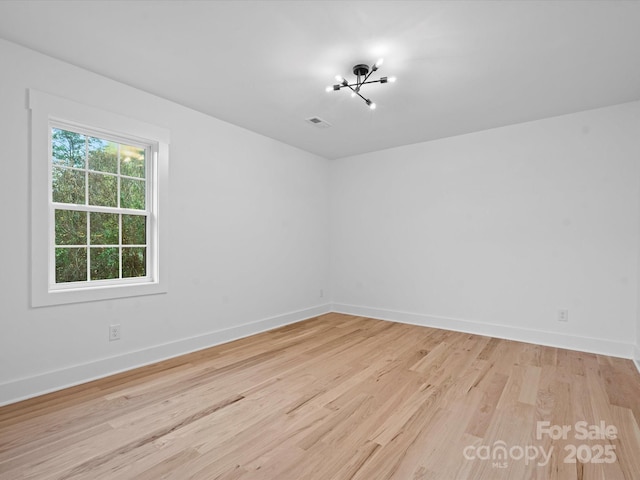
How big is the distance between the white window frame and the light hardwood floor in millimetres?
772

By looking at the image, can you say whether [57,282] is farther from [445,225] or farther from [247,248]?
[445,225]

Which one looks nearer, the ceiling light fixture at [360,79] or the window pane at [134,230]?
the ceiling light fixture at [360,79]

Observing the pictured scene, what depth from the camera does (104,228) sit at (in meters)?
3.00

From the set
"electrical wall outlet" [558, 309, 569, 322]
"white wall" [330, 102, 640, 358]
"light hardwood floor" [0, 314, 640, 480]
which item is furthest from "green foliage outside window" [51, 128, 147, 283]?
"electrical wall outlet" [558, 309, 569, 322]

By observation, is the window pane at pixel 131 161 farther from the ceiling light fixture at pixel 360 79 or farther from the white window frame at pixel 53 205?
the ceiling light fixture at pixel 360 79

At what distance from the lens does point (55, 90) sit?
2.61 m

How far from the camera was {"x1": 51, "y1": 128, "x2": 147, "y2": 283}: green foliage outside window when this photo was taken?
2.74 metres

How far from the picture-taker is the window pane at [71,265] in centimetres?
272

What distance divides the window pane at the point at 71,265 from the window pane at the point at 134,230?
14.8 inches

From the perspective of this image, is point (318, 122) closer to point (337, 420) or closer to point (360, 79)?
point (360, 79)

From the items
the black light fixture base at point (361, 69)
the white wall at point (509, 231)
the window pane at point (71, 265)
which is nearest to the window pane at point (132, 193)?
the window pane at point (71, 265)

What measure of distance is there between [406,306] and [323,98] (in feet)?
10.4

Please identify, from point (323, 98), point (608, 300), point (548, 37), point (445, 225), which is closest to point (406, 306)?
point (445, 225)

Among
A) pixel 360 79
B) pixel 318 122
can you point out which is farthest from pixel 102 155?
pixel 360 79
